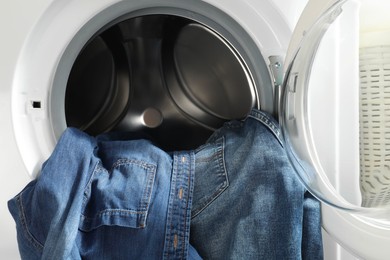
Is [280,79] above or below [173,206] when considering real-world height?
above

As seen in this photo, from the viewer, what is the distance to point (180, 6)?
0.75m

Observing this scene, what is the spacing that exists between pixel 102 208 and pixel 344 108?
1.50ft

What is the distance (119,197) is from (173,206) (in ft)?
0.32

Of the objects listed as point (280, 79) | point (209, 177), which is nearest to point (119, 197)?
point (209, 177)

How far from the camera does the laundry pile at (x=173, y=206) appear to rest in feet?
2.22

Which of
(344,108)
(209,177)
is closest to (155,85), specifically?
(209,177)

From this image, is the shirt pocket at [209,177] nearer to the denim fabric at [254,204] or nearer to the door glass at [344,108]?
the denim fabric at [254,204]

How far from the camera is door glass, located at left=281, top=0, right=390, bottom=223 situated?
617 mm

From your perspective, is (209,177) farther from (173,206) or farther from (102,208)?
(102,208)

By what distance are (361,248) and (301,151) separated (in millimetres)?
182

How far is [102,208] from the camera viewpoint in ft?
2.31

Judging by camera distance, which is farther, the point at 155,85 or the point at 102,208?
the point at 155,85

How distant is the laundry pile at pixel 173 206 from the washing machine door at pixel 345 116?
5 centimetres

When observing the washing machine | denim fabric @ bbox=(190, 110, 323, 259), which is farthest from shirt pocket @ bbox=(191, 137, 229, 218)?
the washing machine
